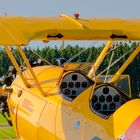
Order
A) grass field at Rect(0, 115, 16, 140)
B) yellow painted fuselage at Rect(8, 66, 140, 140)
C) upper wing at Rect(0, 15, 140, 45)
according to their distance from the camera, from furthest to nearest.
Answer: grass field at Rect(0, 115, 16, 140) < upper wing at Rect(0, 15, 140, 45) < yellow painted fuselage at Rect(8, 66, 140, 140)

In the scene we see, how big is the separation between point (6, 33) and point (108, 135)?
232 centimetres

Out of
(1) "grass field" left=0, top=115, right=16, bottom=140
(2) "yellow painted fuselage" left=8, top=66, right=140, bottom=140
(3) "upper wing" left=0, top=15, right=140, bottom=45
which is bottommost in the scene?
(1) "grass field" left=0, top=115, right=16, bottom=140

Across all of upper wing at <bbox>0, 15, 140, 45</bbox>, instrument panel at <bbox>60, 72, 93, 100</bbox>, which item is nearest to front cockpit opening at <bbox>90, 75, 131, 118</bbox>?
instrument panel at <bbox>60, 72, 93, 100</bbox>

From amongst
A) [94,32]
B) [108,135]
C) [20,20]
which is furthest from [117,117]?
[20,20]

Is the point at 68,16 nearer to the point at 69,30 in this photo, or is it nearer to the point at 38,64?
the point at 69,30

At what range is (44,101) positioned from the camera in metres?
10.7

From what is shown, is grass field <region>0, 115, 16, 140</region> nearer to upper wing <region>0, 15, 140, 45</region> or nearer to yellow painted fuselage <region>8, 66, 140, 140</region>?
yellow painted fuselage <region>8, 66, 140, 140</region>

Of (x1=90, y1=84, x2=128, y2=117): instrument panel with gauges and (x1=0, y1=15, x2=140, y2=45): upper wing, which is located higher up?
(x1=0, y1=15, x2=140, y2=45): upper wing

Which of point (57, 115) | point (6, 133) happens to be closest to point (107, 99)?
point (57, 115)

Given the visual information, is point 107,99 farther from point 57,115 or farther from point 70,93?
point 70,93

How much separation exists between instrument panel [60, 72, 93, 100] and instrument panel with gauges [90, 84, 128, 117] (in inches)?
28.6

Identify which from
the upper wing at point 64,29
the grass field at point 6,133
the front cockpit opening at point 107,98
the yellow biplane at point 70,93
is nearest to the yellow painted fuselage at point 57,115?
the yellow biplane at point 70,93

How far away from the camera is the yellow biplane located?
9117mm

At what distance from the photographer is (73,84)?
1097 centimetres
